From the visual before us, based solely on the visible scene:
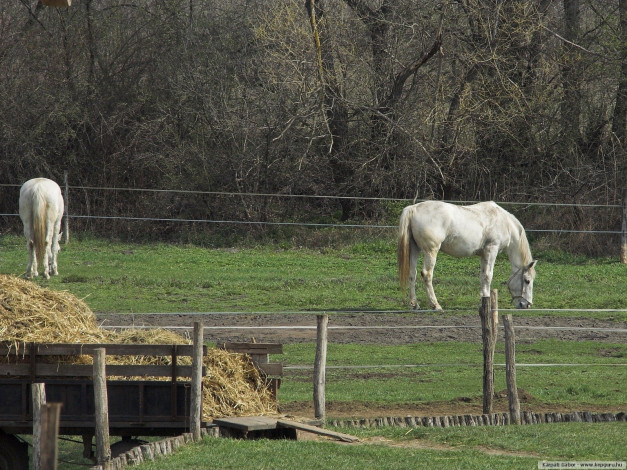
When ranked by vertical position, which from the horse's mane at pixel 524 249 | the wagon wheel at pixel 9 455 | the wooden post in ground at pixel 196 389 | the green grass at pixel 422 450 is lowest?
the wagon wheel at pixel 9 455

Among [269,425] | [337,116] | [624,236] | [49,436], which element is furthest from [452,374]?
[337,116]

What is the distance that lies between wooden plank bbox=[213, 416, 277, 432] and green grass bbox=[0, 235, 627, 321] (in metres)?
8.23

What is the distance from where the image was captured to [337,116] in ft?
88.5

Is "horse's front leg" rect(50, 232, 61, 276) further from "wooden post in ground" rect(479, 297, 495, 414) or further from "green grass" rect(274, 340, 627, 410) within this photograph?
"wooden post in ground" rect(479, 297, 495, 414)

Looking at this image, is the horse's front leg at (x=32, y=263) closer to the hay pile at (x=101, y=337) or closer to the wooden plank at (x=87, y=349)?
the hay pile at (x=101, y=337)

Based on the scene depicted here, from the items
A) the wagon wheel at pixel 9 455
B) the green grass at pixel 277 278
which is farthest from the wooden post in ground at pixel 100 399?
the green grass at pixel 277 278

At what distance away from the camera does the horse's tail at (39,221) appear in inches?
790

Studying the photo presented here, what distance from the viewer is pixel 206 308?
59.0 feet

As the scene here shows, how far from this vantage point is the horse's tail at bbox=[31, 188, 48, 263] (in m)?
20.1

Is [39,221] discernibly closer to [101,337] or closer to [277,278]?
[277,278]

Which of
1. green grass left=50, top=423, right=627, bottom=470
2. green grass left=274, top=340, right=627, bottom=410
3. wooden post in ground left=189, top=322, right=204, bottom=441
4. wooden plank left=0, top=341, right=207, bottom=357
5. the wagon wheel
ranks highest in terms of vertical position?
wooden plank left=0, top=341, right=207, bottom=357

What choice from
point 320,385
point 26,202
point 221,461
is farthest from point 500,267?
point 221,461

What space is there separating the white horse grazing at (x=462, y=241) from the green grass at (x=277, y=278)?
0.56 meters

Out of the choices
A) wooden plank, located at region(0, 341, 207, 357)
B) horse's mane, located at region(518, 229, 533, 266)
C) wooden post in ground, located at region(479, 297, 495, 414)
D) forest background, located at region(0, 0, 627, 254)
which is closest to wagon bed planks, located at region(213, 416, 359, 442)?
wooden plank, located at region(0, 341, 207, 357)
